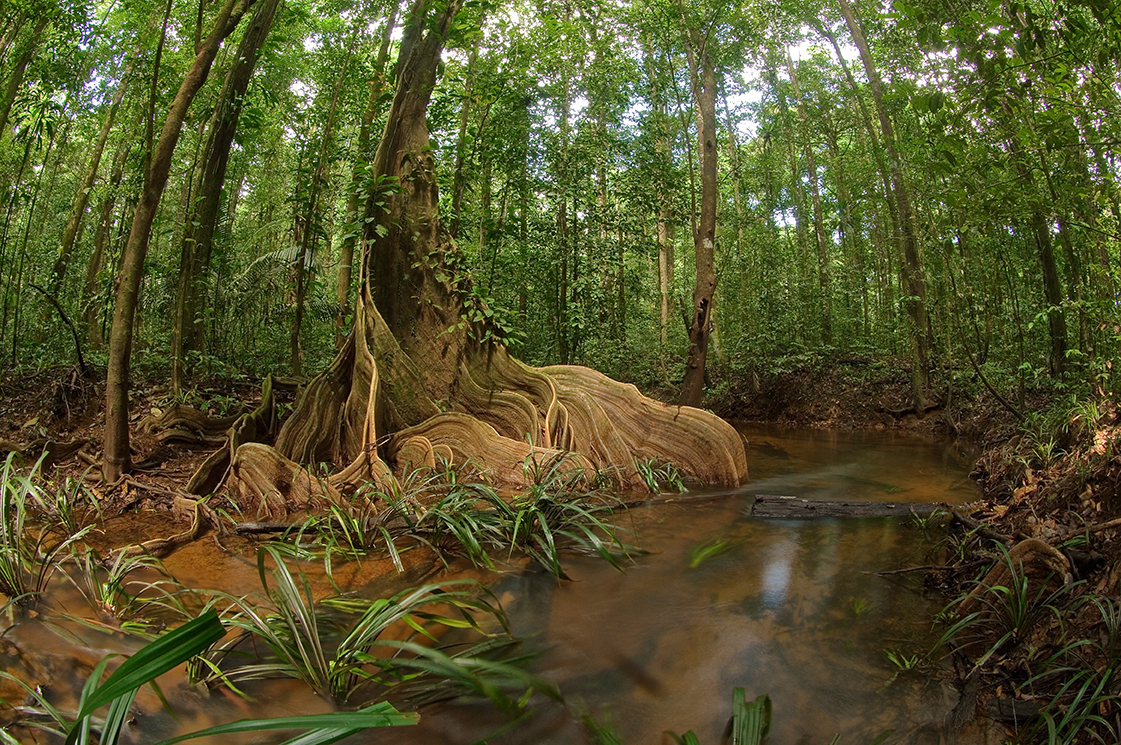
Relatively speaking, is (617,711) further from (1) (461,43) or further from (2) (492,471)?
(1) (461,43)

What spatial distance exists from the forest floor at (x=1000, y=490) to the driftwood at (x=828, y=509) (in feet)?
1.83

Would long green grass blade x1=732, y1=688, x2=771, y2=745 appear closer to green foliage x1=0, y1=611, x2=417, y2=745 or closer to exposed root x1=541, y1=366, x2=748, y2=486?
green foliage x1=0, y1=611, x2=417, y2=745

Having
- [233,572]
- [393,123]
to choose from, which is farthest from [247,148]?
[233,572]

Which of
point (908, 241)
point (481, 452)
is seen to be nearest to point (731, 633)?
point (481, 452)

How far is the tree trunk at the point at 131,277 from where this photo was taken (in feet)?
16.1

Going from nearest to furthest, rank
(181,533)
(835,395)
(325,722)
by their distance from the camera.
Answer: (325,722) < (181,533) < (835,395)

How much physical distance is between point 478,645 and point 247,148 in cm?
1380

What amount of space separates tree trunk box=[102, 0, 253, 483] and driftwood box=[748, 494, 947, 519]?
5679mm

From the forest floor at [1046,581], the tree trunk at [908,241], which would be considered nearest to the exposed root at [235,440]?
the forest floor at [1046,581]

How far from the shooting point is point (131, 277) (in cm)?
495

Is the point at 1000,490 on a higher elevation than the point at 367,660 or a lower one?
lower

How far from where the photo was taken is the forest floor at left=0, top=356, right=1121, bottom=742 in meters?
2.55

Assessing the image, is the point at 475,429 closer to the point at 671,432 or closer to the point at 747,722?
the point at 671,432

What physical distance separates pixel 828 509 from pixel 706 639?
3015 millimetres
